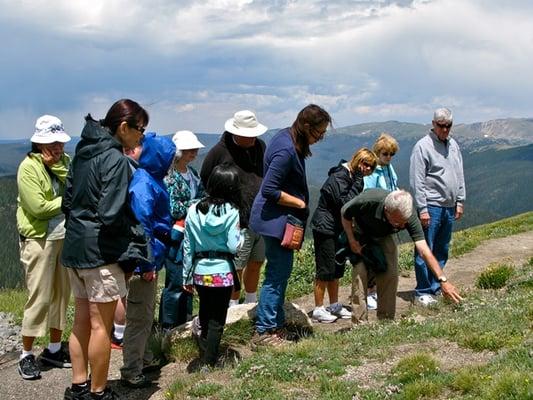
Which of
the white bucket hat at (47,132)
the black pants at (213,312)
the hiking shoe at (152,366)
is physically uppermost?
the white bucket hat at (47,132)

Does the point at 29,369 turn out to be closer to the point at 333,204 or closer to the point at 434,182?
the point at 333,204

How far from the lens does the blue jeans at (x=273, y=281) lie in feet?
25.8

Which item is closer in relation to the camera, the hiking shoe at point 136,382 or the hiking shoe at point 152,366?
the hiking shoe at point 136,382

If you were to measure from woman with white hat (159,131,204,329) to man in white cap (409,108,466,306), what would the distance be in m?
4.01

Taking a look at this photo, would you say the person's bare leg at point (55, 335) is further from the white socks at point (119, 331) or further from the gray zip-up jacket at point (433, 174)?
the gray zip-up jacket at point (433, 174)

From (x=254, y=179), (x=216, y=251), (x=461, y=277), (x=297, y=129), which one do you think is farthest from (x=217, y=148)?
(x=461, y=277)

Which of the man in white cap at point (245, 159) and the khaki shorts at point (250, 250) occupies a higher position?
the man in white cap at point (245, 159)

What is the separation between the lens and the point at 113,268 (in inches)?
234

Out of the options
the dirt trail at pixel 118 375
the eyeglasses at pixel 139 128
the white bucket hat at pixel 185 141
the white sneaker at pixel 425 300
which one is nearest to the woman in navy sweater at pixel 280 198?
the white bucket hat at pixel 185 141

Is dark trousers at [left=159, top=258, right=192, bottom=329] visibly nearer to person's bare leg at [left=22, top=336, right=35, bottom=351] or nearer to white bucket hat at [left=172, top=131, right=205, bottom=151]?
white bucket hat at [left=172, top=131, right=205, bottom=151]

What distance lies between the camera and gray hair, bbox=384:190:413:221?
735 cm

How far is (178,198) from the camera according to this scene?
855 centimetres

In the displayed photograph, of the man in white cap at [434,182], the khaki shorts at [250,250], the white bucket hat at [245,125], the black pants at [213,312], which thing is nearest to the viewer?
the black pants at [213,312]

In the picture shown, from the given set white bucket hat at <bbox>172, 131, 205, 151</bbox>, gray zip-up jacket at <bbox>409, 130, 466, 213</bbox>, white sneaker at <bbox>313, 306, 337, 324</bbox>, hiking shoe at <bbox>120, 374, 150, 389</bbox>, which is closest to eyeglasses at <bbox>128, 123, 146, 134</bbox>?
white bucket hat at <bbox>172, 131, 205, 151</bbox>
